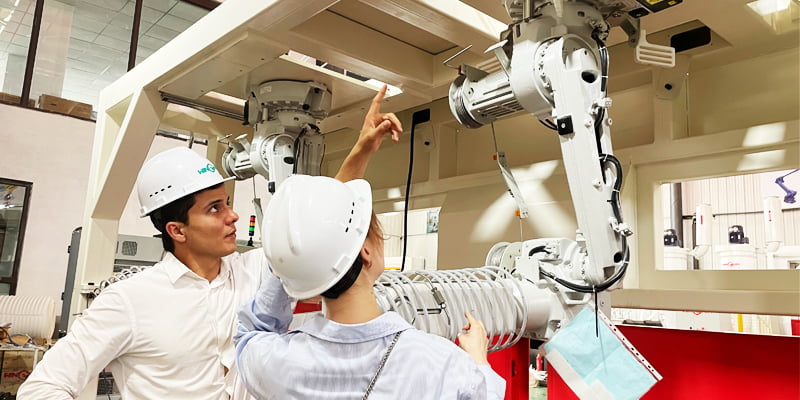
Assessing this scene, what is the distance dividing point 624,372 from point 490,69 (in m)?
0.99

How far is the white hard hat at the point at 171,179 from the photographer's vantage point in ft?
5.26

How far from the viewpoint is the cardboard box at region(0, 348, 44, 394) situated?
5.18 metres

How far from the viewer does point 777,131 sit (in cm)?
197

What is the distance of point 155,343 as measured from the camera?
1.49m

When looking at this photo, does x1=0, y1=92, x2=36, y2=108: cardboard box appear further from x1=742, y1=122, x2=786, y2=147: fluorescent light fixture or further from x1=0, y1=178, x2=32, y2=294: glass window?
x1=742, y1=122, x2=786, y2=147: fluorescent light fixture

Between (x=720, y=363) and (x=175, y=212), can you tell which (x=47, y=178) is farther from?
(x=720, y=363)

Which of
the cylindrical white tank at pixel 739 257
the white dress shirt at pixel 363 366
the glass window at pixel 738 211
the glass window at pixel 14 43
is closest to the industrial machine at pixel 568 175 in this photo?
the white dress shirt at pixel 363 366

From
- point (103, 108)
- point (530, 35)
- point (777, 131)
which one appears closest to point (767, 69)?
point (777, 131)

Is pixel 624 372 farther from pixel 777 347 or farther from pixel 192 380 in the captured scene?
pixel 192 380

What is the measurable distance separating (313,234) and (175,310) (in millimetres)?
734

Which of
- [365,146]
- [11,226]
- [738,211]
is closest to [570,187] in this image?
[365,146]

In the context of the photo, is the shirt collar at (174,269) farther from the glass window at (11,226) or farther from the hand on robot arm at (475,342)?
the glass window at (11,226)

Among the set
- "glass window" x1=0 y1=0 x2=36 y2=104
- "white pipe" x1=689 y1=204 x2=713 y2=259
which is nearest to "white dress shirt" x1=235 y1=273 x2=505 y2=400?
"white pipe" x1=689 y1=204 x2=713 y2=259

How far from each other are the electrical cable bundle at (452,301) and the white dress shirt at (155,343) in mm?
548
